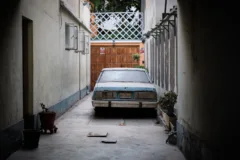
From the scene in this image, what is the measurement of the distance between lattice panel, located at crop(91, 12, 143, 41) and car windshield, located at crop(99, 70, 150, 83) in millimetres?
9453

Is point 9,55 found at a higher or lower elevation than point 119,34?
lower

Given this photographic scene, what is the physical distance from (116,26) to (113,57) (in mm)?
1901

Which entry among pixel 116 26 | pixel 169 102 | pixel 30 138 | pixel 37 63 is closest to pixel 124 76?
pixel 169 102

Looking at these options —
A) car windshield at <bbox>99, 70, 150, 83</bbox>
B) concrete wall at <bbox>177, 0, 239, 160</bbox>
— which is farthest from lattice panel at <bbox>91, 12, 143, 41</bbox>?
concrete wall at <bbox>177, 0, 239, 160</bbox>

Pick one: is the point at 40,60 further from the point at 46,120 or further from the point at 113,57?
the point at 113,57

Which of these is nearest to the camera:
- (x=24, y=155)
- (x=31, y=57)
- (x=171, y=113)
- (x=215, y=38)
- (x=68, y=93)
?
(x=215, y=38)

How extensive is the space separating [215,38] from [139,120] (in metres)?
6.39

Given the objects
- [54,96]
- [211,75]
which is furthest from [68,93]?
[211,75]

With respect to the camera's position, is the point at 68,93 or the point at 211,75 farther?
the point at 68,93

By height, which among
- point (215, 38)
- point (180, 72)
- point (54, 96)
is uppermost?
point (215, 38)

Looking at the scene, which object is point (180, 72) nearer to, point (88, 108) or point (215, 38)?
point (215, 38)

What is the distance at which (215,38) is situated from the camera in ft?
13.3

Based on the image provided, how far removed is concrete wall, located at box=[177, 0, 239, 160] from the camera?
358cm

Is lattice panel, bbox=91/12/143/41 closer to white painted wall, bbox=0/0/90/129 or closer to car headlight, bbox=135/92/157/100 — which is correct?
white painted wall, bbox=0/0/90/129
